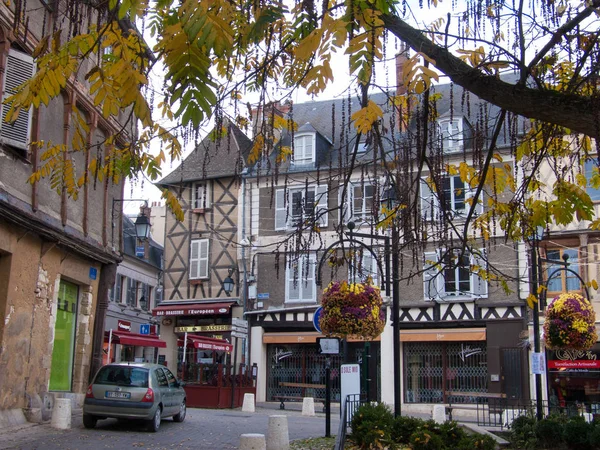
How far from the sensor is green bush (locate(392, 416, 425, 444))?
10.9 meters

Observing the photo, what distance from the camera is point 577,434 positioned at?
38.0 ft

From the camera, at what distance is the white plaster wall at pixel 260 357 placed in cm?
2988

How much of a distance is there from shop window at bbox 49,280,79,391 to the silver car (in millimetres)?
1368

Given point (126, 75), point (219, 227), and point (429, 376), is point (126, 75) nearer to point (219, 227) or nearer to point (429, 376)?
point (429, 376)

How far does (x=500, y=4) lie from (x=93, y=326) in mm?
13195

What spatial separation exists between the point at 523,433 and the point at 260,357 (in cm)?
1852

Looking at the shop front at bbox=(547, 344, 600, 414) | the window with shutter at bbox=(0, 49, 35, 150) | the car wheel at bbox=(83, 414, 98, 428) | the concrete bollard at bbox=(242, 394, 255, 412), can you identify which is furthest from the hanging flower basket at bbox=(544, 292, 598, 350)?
the window with shutter at bbox=(0, 49, 35, 150)

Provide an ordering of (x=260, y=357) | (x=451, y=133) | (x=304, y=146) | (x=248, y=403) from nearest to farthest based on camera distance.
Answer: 1. (x=451, y=133)
2. (x=248, y=403)
3. (x=260, y=357)
4. (x=304, y=146)

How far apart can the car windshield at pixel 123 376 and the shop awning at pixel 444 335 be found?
49.1 ft

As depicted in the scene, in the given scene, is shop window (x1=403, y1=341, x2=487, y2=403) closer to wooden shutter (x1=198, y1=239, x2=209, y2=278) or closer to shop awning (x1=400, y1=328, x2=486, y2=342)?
shop awning (x1=400, y1=328, x2=486, y2=342)

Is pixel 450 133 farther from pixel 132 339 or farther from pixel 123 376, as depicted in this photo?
pixel 132 339

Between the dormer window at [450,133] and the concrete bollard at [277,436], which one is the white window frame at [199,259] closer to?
the dormer window at [450,133]

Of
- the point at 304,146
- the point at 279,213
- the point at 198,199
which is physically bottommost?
the point at 279,213

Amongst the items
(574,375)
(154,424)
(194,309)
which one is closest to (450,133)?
(154,424)
